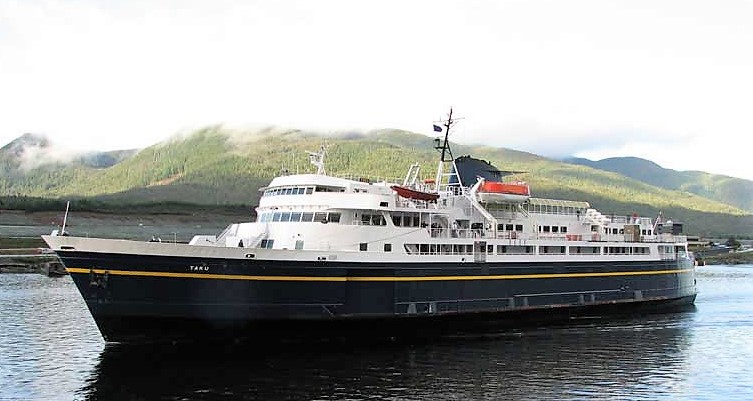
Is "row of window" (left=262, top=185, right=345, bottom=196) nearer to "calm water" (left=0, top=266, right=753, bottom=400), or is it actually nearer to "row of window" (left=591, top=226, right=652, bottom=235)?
"calm water" (left=0, top=266, right=753, bottom=400)

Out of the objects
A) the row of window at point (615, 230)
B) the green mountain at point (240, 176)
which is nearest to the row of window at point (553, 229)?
the row of window at point (615, 230)

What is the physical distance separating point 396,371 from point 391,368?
1.32 feet

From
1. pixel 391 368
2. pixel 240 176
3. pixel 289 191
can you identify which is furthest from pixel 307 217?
pixel 240 176

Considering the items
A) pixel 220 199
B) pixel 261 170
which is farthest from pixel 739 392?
pixel 261 170

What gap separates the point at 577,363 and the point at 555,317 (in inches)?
325

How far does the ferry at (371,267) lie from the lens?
25500 mm

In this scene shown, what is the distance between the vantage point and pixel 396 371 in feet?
83.1

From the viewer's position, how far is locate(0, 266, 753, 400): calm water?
22.6 metres

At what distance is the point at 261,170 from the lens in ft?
566

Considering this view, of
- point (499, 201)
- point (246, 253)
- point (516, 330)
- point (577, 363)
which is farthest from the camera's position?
point (499, 201)

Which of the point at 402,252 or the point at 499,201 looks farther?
the point at 499,201

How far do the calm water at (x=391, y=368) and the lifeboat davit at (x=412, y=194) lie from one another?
671cm

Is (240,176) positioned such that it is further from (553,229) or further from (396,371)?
(396,371)

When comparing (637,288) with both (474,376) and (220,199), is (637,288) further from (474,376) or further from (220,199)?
(220,199)
